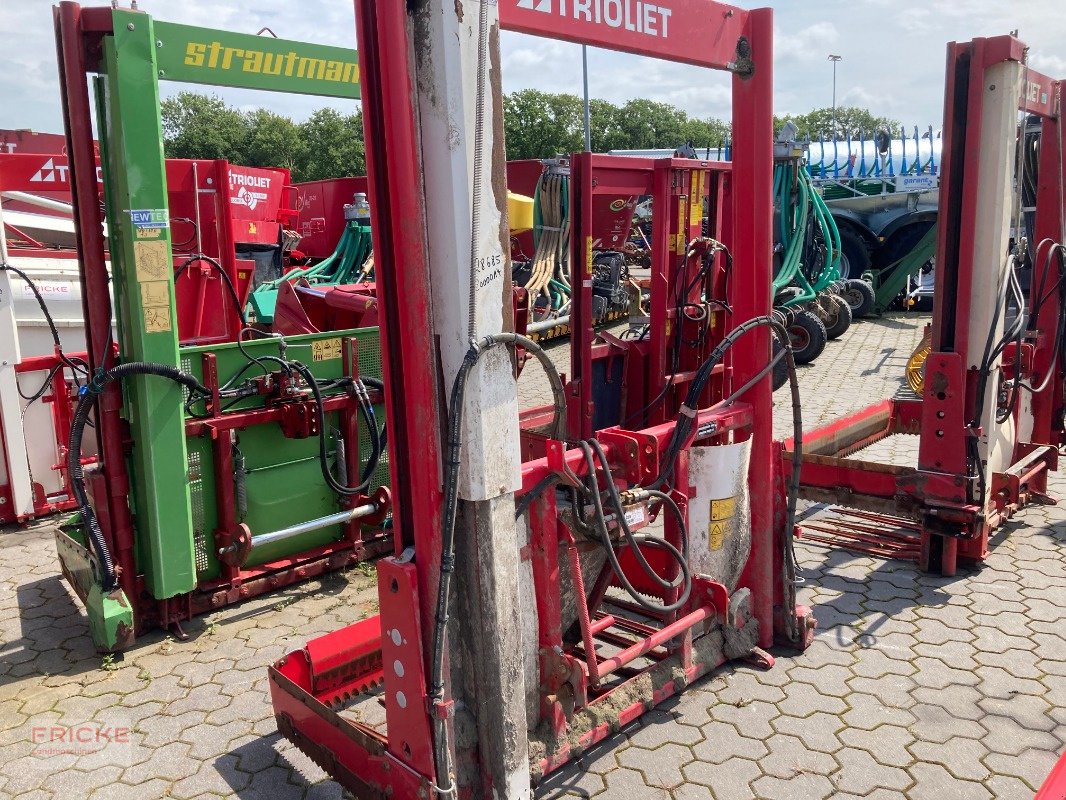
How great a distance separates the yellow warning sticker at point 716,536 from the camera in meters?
3.57

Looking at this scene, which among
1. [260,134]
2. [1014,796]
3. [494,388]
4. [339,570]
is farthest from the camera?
[260,134]

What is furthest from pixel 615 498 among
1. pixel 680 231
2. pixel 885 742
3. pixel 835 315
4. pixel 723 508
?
pixel 835 315

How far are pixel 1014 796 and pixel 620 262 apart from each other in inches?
401

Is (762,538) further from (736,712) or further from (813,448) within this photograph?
(813,448)

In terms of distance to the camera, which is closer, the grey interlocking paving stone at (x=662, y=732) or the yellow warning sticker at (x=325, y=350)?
the grey interlocking paving stone at (x=662, y=732)

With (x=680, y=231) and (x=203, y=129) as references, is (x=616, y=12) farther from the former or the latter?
(x=203, y=129)

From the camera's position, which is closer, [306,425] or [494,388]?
[494,388]

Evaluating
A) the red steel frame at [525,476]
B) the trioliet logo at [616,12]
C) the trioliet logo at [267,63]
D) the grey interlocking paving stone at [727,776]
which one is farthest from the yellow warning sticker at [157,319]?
the grey interlocking paving stone at [727,776]

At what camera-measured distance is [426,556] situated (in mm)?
2504

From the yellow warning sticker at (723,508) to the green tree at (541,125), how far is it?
4661 centimetres

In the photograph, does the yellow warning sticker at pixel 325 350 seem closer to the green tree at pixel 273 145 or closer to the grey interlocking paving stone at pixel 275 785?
the grey interlocking paving stone at pixel 275 785

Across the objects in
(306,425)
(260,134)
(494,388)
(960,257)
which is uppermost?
(260,134)

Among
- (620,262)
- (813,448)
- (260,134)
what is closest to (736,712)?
(813,448)

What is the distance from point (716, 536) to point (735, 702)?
0.66 metres
